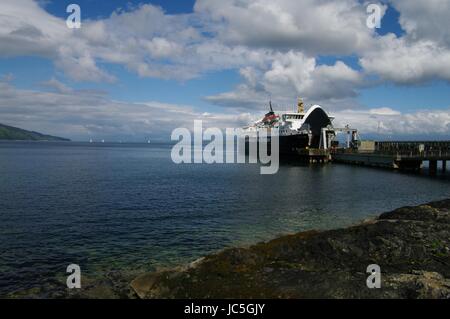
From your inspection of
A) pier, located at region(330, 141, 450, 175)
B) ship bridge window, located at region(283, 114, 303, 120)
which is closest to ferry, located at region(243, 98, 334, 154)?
ship bridge window, located at region(283, 114, 303, 120)

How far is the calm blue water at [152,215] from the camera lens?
19172 millimetres

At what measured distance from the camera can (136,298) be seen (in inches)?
529

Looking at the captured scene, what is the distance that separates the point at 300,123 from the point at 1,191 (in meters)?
96.0

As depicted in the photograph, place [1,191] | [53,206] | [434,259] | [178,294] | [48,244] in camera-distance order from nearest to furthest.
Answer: [178,294] < [434,259] < [48,244] < [53,206] < [1,191]

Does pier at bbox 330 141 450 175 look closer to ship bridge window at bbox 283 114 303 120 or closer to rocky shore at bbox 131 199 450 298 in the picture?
ship bridge window at bbox 283 114 303 120

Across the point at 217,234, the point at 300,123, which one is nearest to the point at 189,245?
the point at 217,234

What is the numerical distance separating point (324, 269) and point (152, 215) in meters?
19.3

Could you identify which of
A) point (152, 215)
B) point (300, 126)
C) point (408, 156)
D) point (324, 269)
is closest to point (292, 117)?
point (300, 126)

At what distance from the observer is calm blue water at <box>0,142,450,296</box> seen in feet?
62.9

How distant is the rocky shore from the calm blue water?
4838 mm

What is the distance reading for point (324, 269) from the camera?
14.6 m

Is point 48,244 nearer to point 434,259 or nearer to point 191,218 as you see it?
point 191,218

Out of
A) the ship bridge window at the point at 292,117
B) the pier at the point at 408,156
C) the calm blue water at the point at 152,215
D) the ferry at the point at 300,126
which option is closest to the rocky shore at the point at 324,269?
the calm blue water at the point at 152,215

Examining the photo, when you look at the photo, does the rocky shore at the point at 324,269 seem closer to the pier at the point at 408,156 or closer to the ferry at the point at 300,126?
the pier at the point at 408,156
